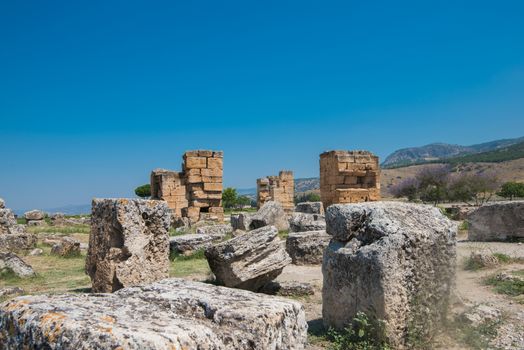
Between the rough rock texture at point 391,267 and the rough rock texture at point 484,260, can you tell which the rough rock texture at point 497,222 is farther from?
the rough rock texture at point 391,267

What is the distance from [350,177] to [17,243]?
11.5 m

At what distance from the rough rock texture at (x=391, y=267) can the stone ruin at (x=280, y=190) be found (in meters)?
22.3

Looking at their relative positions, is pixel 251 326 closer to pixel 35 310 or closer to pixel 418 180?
pixel 35 310

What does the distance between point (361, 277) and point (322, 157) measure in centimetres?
1324

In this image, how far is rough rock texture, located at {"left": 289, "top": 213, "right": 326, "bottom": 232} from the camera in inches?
508

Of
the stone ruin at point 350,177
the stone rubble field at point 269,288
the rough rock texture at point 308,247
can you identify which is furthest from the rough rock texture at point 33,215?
the rough rock texture at point 308,247

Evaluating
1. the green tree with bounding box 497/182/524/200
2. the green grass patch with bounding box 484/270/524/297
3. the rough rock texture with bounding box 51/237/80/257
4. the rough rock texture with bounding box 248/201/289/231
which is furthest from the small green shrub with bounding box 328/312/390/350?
the green tree with bounding box 497/182/524/200

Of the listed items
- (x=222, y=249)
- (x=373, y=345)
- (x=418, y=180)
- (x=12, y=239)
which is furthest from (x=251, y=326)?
(x=418, y=180)

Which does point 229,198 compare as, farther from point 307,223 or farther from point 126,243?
point 126,243

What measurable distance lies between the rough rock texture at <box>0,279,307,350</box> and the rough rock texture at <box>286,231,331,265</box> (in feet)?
23.8

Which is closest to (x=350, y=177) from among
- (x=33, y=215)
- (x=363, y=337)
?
(x=363, y=337)

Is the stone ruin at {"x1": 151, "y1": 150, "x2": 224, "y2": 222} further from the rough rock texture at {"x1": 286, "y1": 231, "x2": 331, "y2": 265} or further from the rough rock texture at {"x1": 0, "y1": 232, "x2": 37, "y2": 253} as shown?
the rough rock texture at {"x1": 286, "y1": 231, "x2": 331, "y2": 265}

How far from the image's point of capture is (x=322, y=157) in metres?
17.9

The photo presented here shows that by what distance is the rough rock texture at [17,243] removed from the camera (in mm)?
12922
